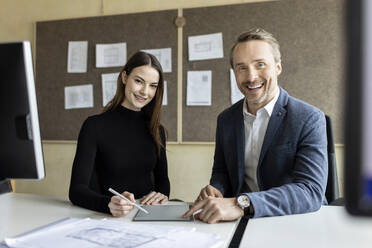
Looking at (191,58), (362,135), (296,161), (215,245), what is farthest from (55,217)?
(191,58)

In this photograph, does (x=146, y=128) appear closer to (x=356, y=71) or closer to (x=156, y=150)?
(x=156, y=150)

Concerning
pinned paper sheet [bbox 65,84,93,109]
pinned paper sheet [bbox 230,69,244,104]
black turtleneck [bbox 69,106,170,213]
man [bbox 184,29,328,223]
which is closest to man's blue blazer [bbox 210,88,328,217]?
man [bbox 184,29,328,223]

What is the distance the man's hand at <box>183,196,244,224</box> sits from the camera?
952 mm

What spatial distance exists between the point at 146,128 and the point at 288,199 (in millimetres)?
953

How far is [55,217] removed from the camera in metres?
1.03

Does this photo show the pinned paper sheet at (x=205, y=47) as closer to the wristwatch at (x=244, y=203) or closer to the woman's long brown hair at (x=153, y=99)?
the woman's long brown hair at (x=153, y=99)

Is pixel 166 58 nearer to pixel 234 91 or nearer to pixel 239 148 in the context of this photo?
pixel 234 91

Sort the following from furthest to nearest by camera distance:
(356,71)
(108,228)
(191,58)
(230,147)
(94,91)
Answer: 1. (94,91)
2. (191,58)
3. (230,147)
4. (108,228)
5. (356,71)

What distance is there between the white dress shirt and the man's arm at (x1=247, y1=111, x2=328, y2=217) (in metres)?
0.19

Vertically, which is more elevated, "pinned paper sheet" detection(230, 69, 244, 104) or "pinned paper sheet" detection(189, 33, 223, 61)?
"pinned paper sheet" detection(189, 33, 223, 61)

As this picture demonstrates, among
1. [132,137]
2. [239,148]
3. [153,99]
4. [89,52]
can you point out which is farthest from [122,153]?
[89,52]

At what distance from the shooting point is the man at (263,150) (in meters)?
1.01

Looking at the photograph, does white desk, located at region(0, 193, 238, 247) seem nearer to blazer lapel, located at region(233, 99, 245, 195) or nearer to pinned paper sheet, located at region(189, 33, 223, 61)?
blazer lapel, located at region(233, 99, 245, 195)

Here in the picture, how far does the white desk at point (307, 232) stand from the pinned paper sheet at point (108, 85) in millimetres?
1947
